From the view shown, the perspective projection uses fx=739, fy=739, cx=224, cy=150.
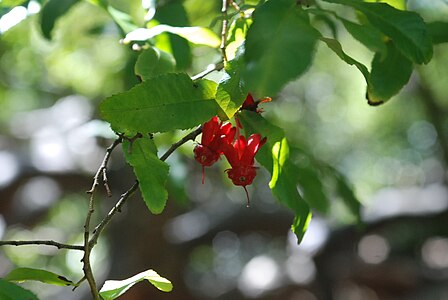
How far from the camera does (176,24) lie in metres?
1.23

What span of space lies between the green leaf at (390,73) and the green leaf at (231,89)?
10.6 inches

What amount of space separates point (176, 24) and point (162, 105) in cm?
44

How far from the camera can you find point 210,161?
927 mm

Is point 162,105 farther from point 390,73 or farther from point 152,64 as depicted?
point 390,73

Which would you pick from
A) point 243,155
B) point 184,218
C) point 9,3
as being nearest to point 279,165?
point 243,155

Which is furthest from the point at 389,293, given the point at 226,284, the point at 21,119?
the point at 21,119

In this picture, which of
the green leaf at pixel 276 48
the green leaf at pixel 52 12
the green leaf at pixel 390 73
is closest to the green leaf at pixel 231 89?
the green leaf at pixel 276 48

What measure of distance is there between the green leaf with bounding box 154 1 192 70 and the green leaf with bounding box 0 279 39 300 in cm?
45

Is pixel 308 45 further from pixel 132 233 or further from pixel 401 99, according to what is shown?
pixel 401 99

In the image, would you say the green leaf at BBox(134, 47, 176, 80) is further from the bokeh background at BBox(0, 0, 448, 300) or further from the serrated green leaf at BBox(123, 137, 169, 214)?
the bokeh background at BBox(0, 0, 448, 300)

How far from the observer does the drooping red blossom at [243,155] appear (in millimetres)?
915

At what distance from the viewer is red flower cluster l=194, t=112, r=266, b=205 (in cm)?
91

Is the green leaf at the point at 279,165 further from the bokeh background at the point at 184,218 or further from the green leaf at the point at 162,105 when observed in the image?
the bokeh background at the point at 184,218

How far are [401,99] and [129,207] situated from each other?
2357 millimetres
